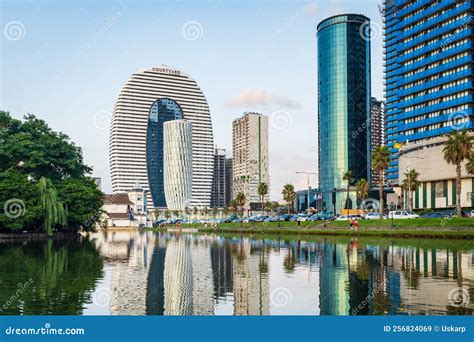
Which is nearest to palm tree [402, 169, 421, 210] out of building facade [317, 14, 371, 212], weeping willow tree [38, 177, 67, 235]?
weeping willow tree [38, 177, 67, 235]

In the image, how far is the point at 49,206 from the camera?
7431 cm

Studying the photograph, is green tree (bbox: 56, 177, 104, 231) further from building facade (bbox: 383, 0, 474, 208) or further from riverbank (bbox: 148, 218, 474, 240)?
building facade (bbox: 383, 0, 474, 208)

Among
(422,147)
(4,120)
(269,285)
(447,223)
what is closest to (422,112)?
(422,147)

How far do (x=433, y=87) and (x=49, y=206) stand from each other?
97513 mm

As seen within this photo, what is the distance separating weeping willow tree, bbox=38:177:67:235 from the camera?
244 feet

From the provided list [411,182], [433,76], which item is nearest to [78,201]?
[411,182]

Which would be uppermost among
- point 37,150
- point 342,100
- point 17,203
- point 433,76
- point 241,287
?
point 342,100

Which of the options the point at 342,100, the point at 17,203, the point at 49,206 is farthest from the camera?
the point at 342,100

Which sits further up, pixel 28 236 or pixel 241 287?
pixel 241 287

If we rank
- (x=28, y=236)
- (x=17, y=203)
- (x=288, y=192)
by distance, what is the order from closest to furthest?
1. (x=17, y=203)
2. (x=28, y=236)
3. (x=288, y=192)

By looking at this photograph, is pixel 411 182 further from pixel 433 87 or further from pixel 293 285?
pixel 293 285

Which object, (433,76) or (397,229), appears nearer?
(397,229)
